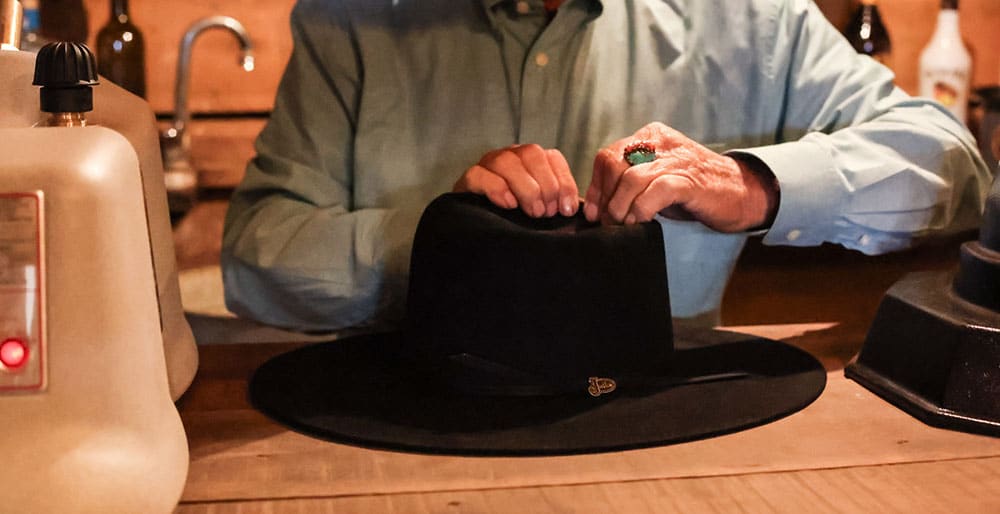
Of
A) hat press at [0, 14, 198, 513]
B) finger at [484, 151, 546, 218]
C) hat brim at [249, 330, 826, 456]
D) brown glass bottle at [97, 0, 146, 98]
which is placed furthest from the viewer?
brown glass bottle at [97, 0, 146, 98]

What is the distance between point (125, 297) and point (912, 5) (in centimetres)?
170

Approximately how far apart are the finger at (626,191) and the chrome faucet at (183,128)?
115cm

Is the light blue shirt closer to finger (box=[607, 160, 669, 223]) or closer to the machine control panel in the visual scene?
finger (box=[607, 160, 669, 223])

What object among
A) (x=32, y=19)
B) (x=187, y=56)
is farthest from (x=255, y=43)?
(x=32, y=19)

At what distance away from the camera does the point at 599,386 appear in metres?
0.73

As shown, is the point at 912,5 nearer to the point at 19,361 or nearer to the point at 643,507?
the point at 643,507

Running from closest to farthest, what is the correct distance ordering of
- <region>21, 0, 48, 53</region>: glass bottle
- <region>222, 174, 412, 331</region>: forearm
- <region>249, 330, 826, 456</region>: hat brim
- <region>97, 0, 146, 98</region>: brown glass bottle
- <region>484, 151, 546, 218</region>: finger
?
<region>249, 330, 826, 456</region>: hat brim, <region>484, 151, 546, 218</region>: finger, <region>222, 174, 412, 331</region>: forearm, <region>21, 0, 48, 53</region>: glass bottle, <region>97, 0, 146, 98</region>: brown glass bottle

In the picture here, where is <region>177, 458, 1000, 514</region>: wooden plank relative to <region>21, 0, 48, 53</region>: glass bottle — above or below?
below

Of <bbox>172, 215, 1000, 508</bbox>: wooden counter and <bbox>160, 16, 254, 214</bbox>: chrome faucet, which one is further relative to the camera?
<bbox>160, 16, 254, 214</bbox>: chrome faucet

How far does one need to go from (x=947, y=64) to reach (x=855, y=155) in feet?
2.92

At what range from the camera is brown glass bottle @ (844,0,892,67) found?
6.06 ft

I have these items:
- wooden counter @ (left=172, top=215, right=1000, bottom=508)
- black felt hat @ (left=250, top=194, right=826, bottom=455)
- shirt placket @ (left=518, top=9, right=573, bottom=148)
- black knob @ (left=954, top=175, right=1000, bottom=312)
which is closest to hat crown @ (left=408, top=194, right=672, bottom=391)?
black felt hat @ (left=250, top=194, right=826, bottom=455)

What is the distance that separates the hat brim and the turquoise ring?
0.50ft

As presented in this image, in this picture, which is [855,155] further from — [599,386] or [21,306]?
[21,306]
